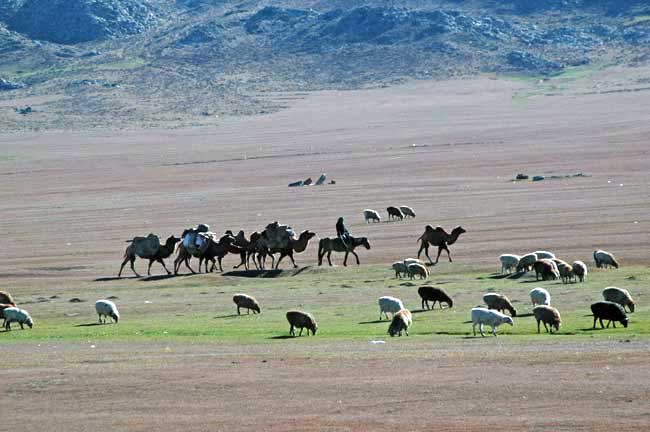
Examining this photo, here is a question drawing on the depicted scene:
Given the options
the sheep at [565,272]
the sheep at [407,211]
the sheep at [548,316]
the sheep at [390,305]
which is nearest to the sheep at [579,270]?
the sheep at [565,272]

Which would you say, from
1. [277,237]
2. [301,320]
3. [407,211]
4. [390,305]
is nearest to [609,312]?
[390,305]

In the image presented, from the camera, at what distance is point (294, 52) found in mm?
171875

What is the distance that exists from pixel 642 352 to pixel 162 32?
6978 inches

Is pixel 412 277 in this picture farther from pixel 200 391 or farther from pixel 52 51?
pixel 52 51

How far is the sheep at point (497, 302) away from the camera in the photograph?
25.6 metres

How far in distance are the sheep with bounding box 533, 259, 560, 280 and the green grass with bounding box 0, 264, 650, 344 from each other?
478 millimetres

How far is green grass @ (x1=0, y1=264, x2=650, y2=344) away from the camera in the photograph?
24531 millimetres

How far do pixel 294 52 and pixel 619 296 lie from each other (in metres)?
149

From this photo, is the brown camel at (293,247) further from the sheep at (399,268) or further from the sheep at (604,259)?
the sheep at (604,259)

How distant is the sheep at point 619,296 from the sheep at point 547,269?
547 cm

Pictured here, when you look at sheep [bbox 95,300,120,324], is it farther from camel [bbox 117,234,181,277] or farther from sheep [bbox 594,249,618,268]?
sheep [bbox 594,249,618,268]

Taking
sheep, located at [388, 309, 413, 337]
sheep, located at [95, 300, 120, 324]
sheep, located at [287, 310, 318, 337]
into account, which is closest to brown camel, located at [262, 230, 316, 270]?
sheep, located at [95, 300, 120, 324]

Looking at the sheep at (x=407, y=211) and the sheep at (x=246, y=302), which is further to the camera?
the sheep at (x=407, y=211)

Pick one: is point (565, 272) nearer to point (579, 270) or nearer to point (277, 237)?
point (579, 270)
